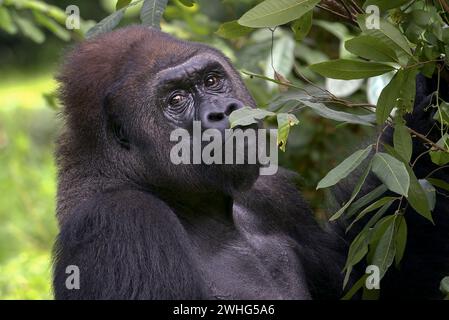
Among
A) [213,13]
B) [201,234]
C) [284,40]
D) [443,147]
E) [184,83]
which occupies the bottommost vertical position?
[201,234]

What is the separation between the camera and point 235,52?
6.79 metres

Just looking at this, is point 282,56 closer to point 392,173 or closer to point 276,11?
point 276,11

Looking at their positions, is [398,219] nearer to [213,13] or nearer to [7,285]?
[7,285]

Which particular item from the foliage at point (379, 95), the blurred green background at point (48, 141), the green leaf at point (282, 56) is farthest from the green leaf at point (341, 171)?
the green leaf at point (282, 56)

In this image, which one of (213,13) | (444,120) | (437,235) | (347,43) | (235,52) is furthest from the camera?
(213,13)

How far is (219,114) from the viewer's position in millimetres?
3803

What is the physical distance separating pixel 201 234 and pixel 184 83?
689 mm

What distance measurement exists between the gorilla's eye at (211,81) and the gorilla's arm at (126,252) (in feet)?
1.88

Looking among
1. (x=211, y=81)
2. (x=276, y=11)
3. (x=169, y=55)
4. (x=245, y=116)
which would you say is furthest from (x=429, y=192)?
(x=169, y=55)

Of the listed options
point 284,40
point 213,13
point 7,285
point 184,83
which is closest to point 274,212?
point 184,83

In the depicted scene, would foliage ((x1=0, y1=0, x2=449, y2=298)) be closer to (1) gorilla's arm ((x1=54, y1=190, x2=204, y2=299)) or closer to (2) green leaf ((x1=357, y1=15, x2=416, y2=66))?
(2) green leaf ((x1=357, y1=15, x2=416, y2=66))

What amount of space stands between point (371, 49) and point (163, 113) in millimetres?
973

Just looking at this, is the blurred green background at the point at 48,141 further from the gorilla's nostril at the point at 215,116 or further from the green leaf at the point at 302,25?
the gorilla's nostril at the point at 215,116

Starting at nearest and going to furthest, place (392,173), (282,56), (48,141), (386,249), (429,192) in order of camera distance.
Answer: (392,173) → (386,249) → (429,192) → (282,56) → (48,141)
